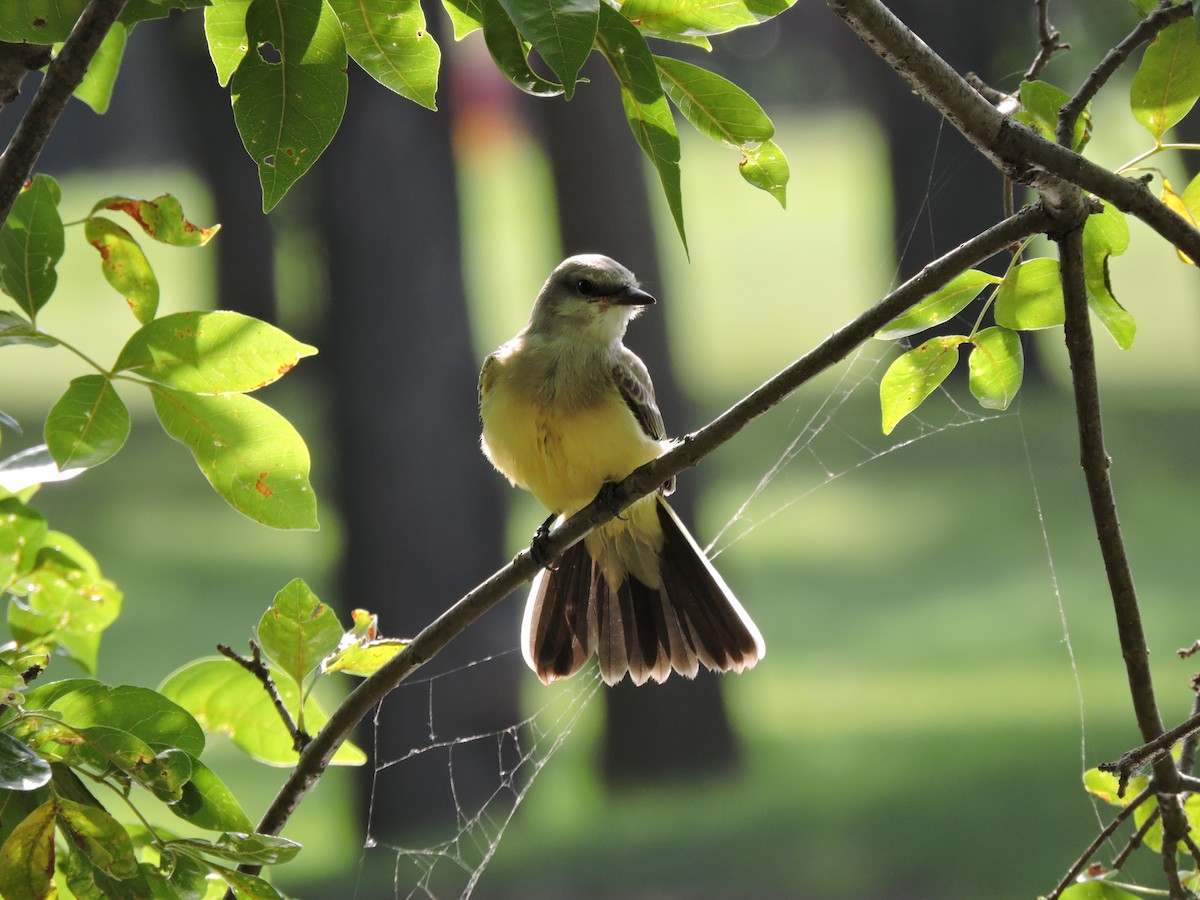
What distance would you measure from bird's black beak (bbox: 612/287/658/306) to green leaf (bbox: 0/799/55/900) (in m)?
2.65

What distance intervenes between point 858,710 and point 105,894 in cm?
777

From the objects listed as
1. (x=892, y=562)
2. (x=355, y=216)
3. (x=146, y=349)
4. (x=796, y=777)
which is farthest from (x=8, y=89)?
(x=892, y=562)

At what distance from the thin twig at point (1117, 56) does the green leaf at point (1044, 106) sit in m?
0.01

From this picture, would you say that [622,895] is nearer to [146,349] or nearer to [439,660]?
[439,660]

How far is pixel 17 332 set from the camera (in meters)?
1.60

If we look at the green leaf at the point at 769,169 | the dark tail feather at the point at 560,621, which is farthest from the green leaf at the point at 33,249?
the dark tail feather at the point at 560,621

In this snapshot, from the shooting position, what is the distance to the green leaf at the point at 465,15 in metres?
1.42

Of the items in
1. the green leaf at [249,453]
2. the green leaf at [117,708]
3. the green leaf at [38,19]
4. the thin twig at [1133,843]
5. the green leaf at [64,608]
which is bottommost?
the thin twig at [1133,843]

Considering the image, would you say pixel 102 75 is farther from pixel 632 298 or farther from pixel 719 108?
pixel 632 298

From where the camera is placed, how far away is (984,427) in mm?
12469

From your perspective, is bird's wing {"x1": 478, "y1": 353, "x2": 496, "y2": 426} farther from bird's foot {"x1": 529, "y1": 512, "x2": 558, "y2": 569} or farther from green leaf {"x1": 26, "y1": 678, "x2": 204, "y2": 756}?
green leaf {"x1": 26, "y1": 678, "x2": 204, "y2": 756}

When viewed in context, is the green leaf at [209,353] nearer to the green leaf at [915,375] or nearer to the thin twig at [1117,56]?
the green leaf at [915,375]

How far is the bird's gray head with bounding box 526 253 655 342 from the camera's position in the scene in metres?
3.91

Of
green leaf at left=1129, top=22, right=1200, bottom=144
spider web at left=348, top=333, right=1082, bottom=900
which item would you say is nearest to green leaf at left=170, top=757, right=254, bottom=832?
green leaf at left=1129, top=22, right=1200, bottom=144
